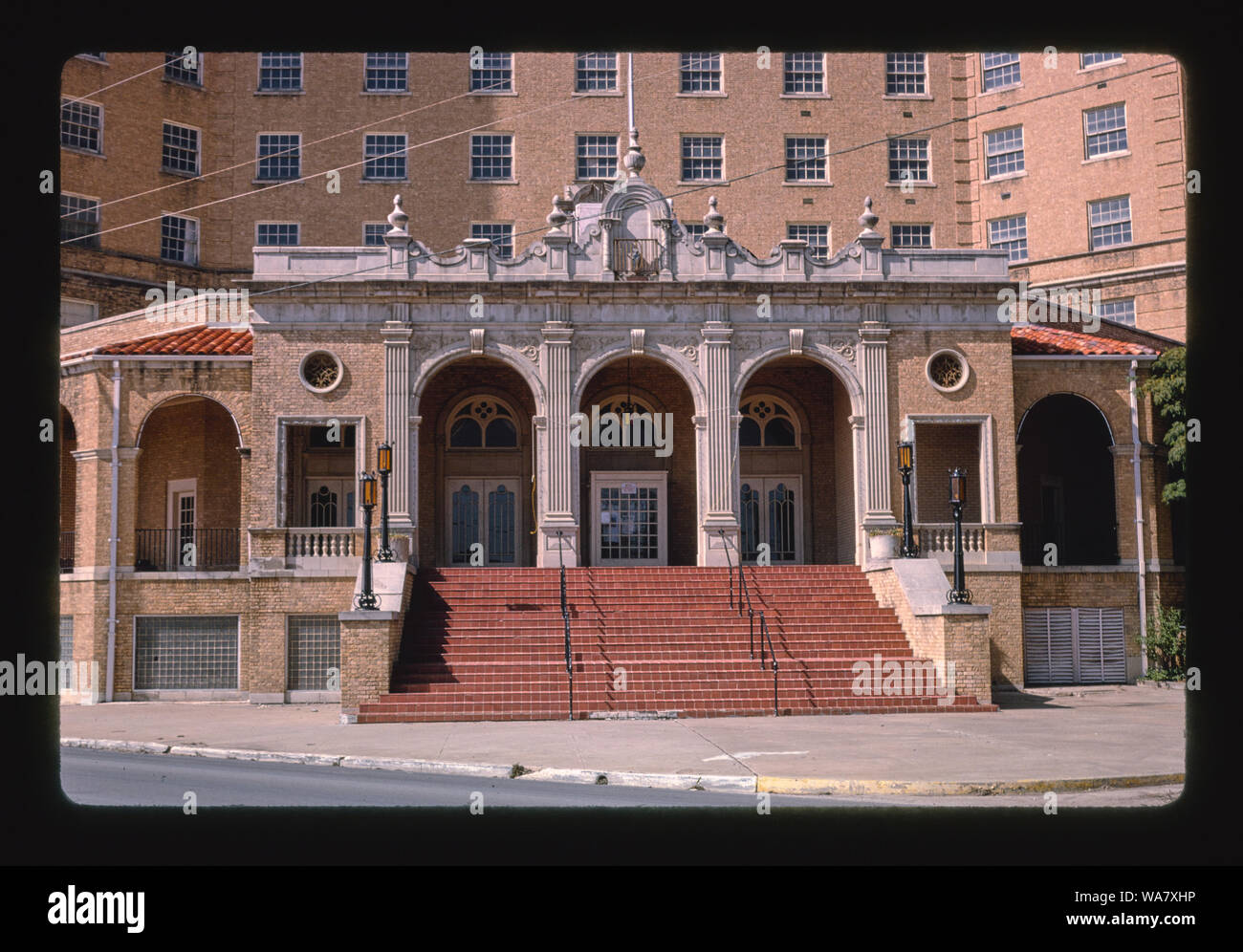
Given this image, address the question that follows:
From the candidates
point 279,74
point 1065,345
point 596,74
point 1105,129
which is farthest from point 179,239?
point 1105,129

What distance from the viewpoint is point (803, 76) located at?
3850 cm

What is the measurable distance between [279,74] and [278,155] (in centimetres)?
257

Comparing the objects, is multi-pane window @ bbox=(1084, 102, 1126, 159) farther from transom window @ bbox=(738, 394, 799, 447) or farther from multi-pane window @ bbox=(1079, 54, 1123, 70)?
transom window @ bbox=(738, 394, 799, 447)

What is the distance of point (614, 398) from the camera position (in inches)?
1196

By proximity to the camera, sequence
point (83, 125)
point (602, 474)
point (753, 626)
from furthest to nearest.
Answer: point (83, 125) < point (602, 474) < point (753, 626)

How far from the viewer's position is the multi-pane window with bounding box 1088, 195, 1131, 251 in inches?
1452

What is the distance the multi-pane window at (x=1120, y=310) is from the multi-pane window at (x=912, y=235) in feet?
18.1

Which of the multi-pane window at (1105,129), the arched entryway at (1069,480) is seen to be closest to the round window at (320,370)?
the arched entryway at (1069,480)

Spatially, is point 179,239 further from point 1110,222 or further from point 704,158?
point 1110,222

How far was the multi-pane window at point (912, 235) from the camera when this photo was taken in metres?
38.9

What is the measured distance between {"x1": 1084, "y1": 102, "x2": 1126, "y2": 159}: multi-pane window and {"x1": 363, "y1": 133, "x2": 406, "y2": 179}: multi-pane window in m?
20.6

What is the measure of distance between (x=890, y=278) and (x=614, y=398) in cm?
714

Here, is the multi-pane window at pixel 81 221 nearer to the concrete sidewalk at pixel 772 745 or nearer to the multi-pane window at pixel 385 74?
the multi-pane window at pixel 385 74

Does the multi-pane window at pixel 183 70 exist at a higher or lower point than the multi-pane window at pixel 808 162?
higher
